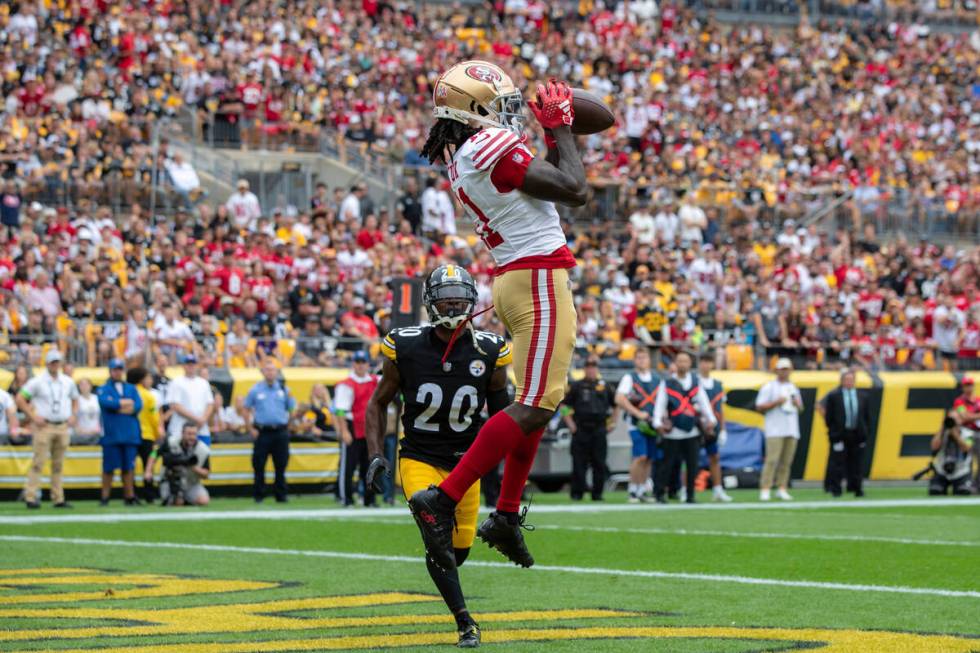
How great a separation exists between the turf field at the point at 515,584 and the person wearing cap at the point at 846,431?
3.64 metres

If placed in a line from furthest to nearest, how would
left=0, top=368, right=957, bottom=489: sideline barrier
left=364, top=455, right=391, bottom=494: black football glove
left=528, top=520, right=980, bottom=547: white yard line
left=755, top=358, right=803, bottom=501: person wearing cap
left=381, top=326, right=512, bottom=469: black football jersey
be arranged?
left=0, top=368, right=957, bottom=489: sideline barrier < left=755, top=358, right=803, bottom=501: person wearing cap < left=528, top=520, right=980, bottom=547: white yard line < left=381, top=326, right=512, bottom=469: black football jersey < left=364, top=455, right=391, bottom=494: black football glove

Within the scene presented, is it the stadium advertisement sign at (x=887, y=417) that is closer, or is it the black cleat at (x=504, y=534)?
the black cleat at (x=504, y=534)

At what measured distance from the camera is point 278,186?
966 inches

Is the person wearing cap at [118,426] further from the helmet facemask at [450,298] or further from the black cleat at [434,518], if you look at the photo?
the black cleat at [434,518]

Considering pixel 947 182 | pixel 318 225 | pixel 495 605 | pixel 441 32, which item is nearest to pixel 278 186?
pixel 318 225

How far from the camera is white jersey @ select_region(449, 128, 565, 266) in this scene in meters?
6.41

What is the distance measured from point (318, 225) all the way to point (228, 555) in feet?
41.1

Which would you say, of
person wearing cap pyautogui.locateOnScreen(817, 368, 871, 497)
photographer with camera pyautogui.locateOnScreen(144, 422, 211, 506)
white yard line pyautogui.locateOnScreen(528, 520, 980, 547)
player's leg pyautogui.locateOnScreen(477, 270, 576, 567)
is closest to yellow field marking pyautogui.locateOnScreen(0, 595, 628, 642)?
player's leg pyautogui.locateOnScreen(477, 270, 576, 567)

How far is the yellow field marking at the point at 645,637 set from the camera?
247 inches

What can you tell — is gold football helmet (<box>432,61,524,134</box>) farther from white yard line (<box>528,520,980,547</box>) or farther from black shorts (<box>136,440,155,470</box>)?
black shorts (<box>136,440,155,470</box>)

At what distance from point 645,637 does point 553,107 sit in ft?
7.31

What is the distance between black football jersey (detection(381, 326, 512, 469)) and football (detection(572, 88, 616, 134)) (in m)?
1.11

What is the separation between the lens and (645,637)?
6.71 meters

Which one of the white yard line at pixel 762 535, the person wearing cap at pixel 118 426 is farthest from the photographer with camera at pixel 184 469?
the white yard line at pixel 762 535
